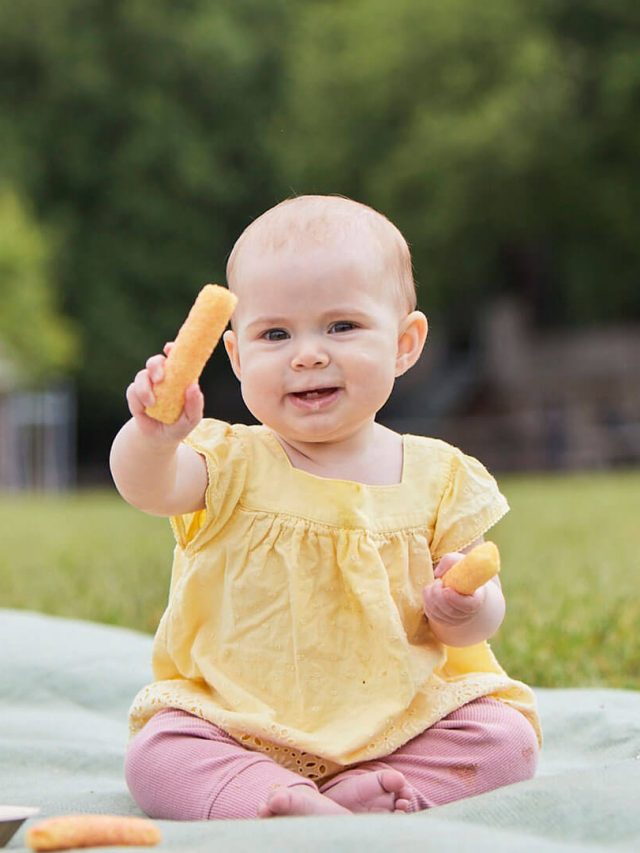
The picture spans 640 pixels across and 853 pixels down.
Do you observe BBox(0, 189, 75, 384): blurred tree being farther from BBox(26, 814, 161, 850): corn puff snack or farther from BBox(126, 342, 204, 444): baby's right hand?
BBox(26, 814, 161, 850): corn puff snack

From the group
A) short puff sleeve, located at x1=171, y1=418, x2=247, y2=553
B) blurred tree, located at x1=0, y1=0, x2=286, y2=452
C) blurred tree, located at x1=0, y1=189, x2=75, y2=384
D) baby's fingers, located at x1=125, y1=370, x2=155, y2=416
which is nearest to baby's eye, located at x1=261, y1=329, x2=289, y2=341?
short puff sleeve, located at x1=171, y1=418, x2=247, y2=553

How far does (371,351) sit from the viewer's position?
2.12 meters

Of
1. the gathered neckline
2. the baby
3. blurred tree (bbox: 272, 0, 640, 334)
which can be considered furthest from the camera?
blurred tree (bbox: 272, 0, 640, 334)

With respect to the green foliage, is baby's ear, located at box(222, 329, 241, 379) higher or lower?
lower

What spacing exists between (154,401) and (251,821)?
578 mm

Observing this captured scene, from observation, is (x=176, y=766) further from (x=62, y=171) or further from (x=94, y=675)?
(x=62, y=171)

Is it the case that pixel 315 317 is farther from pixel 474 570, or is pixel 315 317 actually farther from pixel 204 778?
pixel 204 778

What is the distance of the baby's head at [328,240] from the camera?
2.11 metres

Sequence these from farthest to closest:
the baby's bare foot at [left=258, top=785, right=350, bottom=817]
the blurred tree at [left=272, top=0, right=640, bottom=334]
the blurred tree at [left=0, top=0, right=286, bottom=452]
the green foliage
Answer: the blurred tree at [left=0, top=0, right=286, bottom=452] < the green foliage < the blurred tree at [left=272, top=0, right=640, bottom=334] < the baby's bare foot at [left=258, top=785, right=350, bottom=817]

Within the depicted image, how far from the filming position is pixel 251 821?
1.74 metres

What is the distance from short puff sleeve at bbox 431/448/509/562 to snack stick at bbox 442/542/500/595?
0.46ft

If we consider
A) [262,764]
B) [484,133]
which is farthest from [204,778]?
[484,133]

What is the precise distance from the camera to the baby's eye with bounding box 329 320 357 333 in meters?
2.11

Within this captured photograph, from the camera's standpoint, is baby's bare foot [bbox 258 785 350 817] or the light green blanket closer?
the light green blanket
